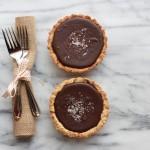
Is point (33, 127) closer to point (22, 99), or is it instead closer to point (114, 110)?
point (22, 99)

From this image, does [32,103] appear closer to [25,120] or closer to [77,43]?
[25,120]

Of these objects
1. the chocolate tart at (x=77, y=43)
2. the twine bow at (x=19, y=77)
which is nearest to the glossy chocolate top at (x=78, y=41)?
the chocolate tart at (x=77, y=43)

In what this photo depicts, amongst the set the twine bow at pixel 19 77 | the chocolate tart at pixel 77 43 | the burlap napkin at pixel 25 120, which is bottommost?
the burlap napkin at pixel 25 120

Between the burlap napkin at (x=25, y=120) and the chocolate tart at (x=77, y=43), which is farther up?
the chocolate tart at (x=77, y=43)

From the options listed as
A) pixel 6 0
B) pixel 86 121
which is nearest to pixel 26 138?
pixel 86 121

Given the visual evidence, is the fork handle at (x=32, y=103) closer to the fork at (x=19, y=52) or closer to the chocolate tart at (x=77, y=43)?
the fork at (x=19, y=52)

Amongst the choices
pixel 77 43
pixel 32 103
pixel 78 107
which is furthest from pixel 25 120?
pixel 77 43

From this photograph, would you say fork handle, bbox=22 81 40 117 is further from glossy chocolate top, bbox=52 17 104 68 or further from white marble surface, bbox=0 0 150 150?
glossy chocolate top, bbox=52 17 104 68
